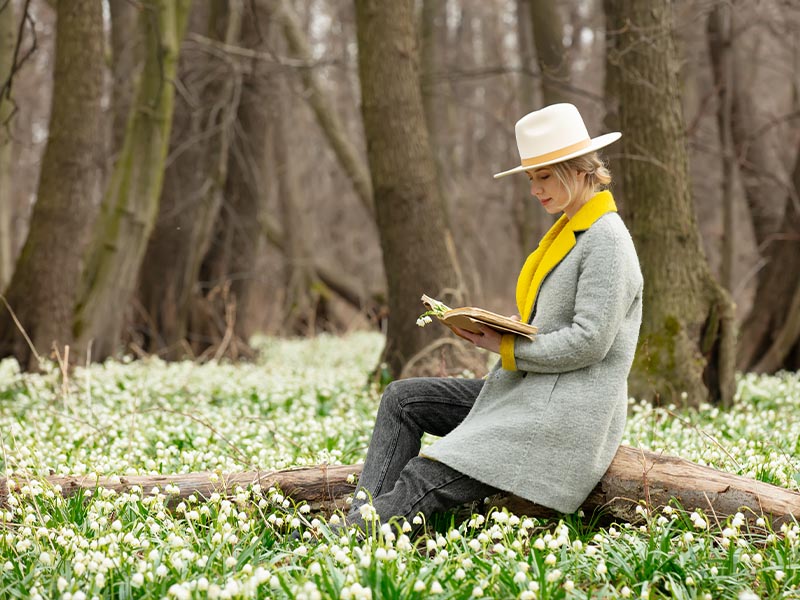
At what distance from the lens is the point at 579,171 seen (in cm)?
405

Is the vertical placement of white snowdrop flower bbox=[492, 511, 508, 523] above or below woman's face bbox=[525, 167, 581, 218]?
below

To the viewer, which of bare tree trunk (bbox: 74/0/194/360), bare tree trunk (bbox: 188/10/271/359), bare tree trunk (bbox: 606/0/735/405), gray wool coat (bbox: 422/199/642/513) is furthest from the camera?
bare tree trunk (bbox: 188/10/271/359)

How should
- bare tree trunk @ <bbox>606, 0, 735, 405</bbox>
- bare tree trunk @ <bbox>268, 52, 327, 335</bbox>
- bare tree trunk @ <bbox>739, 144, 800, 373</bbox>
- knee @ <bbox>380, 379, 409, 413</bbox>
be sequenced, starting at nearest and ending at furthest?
knee @ <bbox>380, 379, 409, 413</bbox> → bare tree trunk @ <bbox>606, 0, 735, 405</bbox> → bare tree trunk @ <bbox>739, 144, 800, 373</bbox> → bare tree trunk @ <bbox>268, 52, 327, 335</bbox>

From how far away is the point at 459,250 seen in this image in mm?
13234

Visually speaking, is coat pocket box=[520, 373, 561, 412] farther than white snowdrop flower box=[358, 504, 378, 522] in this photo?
Yes

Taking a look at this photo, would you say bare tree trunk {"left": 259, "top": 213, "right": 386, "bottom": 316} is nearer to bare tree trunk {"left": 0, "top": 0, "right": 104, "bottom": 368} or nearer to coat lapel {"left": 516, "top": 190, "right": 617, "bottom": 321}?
bare tree trunk {"left": 0, "top": 0, "right": 104, "bottom": 368}

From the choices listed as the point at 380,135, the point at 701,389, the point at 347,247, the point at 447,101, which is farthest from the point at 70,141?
the point at 347,247

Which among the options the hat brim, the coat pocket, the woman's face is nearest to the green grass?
A: the coat pocket

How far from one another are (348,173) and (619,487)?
1104cm

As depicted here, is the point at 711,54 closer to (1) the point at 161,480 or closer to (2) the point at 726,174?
(2) the point at 726,174

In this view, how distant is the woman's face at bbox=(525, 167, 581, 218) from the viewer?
4062 mm

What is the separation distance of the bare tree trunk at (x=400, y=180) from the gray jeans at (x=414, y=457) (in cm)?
412

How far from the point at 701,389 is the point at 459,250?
241 inches

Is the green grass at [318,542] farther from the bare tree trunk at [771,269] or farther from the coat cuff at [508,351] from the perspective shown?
the bare tree trunk at [771,269]
